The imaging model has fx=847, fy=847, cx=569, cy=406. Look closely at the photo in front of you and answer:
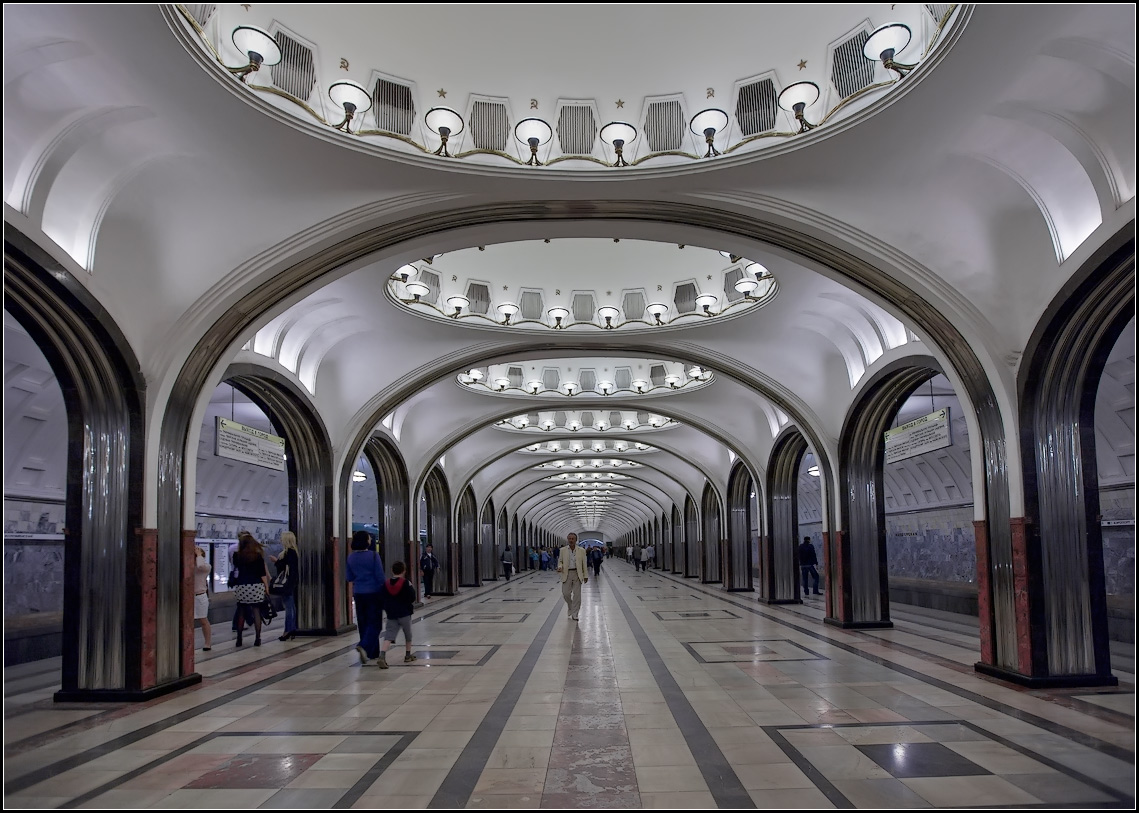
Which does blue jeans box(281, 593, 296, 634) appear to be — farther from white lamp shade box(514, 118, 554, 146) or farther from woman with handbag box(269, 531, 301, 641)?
white lamp shade box(514, 118, 554, 146)

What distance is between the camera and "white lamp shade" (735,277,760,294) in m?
11.5

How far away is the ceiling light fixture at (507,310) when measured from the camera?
505 inches

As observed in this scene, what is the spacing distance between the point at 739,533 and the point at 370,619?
15.4 meters

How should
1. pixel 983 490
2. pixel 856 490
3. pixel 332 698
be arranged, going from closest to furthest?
pixel 332 698 < pixel 983 490 < pixel 856 490

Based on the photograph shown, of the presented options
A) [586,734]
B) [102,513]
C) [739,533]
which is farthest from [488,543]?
[586,734]

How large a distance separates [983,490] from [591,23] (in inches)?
240

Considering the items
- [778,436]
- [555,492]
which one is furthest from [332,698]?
[555,492]

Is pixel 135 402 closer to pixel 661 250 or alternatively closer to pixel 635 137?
pixel 635 137

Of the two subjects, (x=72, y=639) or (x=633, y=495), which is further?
(x=633, y=495)

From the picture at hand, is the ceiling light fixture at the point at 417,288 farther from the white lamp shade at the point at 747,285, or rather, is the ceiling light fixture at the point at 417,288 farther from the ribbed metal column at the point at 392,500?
the ribbed metal column at the point at 392,500

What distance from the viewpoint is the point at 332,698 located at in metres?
7.58

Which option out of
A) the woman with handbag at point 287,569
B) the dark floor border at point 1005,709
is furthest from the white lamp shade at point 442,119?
the dark floor border at point 1005,709

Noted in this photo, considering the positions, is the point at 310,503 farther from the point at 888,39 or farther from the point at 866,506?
the point at 888,39

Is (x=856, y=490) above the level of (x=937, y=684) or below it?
above
